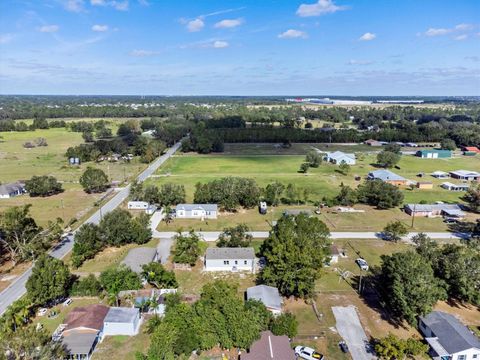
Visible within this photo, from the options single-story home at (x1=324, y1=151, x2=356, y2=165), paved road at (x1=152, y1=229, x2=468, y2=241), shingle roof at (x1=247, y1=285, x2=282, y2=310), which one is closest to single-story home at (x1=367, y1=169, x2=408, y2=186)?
single-story home at (x1=324, y1=151, x2=356, y2=165)

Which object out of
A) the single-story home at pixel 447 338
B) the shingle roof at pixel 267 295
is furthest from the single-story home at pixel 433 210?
the shingle roof at pixel 267 295

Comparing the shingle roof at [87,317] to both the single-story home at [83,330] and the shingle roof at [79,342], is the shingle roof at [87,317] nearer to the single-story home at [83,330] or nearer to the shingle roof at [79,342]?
the single-story home at [83,330]

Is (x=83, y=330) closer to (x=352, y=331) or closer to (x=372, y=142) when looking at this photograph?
(x=352, y=331)

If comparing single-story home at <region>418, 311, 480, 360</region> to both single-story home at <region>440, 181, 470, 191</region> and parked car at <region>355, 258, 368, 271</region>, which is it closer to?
parked car at <region>355, 258, 368, 271</region>

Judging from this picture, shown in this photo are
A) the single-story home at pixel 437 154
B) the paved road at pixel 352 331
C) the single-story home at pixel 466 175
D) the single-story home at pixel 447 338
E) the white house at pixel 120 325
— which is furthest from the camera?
the single-story home at pixel 437 154

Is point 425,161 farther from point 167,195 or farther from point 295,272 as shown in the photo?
point 295,272

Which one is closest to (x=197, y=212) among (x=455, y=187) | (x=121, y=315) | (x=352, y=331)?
(x=121, y=315)
